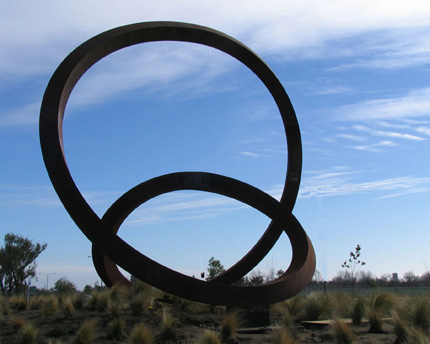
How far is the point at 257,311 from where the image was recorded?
13891 mm

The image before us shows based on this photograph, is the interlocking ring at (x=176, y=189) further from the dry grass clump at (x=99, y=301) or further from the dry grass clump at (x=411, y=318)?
the dry grass clump at (x=411, y=318)

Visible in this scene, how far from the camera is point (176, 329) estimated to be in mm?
12406

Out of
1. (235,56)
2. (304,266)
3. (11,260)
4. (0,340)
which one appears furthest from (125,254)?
(11,260)

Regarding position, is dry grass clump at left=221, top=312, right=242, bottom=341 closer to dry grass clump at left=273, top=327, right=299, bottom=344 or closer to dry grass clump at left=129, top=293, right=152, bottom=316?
dry grass clump at left=273, top=327, right=299, bottom=344

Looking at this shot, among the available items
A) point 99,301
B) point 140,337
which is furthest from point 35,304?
point 140,337

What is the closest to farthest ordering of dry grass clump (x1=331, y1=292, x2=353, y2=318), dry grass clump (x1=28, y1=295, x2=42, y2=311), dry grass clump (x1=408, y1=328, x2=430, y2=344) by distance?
1. dry grass clump (x1=408, y1=328, x2=430, y2=344)
2. dry grass clump (x1=331, y1=292, x2=353, y2=318)
3. dry grass clump (x1=28, y1=295, x2=42, y2=311)

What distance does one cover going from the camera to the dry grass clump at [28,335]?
448 inches

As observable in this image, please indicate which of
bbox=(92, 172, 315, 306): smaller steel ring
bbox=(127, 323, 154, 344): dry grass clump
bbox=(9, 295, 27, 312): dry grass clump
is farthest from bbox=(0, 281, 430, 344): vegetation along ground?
bbox=(92, 172, 315, 306): smaller steel ring

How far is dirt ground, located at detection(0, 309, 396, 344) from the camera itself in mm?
11531

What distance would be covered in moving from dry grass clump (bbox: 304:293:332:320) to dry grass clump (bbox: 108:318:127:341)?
5.97 m

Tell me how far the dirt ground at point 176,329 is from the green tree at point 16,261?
89.8 feet

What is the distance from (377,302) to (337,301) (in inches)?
85.1

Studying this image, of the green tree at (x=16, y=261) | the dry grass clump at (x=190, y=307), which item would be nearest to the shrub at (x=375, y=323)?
the dry grass clump at (x=190, y=307)

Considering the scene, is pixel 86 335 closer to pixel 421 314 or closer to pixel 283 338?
pixel 283 338
